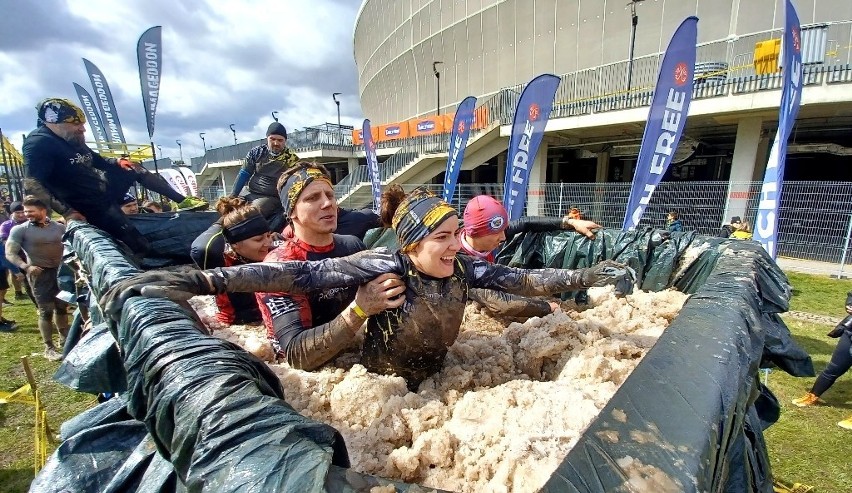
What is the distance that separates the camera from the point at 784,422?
12.5 ft

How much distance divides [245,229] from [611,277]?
7.09 feet

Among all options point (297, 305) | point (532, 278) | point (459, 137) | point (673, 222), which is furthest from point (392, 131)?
point (532, 278)

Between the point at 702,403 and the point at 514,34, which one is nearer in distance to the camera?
the point at 702,403

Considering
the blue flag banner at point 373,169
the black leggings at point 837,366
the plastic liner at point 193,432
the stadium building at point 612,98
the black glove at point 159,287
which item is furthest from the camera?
the blue flag banner at point 373,169

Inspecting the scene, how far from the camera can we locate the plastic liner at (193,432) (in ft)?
2.50

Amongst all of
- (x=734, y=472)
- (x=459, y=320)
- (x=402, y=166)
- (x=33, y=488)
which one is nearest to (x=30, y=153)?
(x=33, y=488)

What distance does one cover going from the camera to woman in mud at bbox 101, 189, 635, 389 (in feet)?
5.69

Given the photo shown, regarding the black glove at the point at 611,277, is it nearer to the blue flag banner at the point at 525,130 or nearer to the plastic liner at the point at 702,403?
the plastic liner at the point at 702,403

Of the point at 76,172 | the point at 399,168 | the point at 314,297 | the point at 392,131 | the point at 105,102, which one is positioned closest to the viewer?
the point at 314,297

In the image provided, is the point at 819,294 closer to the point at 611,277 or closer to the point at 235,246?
the point at 611,277

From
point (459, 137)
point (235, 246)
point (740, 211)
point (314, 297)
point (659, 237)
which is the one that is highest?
point (459, 137)

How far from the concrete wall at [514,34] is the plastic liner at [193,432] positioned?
17657 mm

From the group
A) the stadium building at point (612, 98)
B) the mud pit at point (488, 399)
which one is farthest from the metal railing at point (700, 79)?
the mud pit at point (488, 399)

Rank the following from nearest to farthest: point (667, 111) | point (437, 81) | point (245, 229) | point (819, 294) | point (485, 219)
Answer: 1. point (245, 229)
2. point (485, 219)
3. point (667, 111)
4. point (819, 294)
5. point (437, 81)
